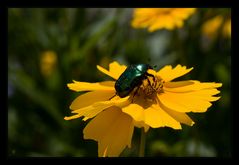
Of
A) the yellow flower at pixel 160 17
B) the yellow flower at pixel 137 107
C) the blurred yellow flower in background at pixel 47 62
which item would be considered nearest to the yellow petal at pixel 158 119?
the yellow flower at pixel 137 107

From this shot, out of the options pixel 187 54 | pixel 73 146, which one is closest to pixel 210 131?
pixel 187 54

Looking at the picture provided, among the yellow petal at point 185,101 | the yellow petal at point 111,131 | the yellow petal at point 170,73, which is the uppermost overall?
the yellow petal at point 170,73

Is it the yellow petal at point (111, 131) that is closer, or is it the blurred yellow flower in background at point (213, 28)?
the yellow petal at point (111, 131)

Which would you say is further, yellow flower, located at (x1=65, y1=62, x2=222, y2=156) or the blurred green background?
the blurred green background

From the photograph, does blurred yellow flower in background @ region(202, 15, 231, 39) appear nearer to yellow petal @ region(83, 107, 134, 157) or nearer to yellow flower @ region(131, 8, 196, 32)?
yellow flower @ region(131, 8, 196, 32)

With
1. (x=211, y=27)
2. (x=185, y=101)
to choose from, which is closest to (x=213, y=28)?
(x=211, y=27)

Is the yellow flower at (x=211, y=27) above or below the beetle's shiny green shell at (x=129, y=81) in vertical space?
above

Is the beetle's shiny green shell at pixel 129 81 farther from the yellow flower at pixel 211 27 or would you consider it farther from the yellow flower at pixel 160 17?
the yellow flower at pixel 211 27

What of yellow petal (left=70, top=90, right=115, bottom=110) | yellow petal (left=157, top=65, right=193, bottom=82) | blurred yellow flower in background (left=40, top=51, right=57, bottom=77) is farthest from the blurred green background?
yellow petal (left=70, top=90, right=115, bottom=110)
